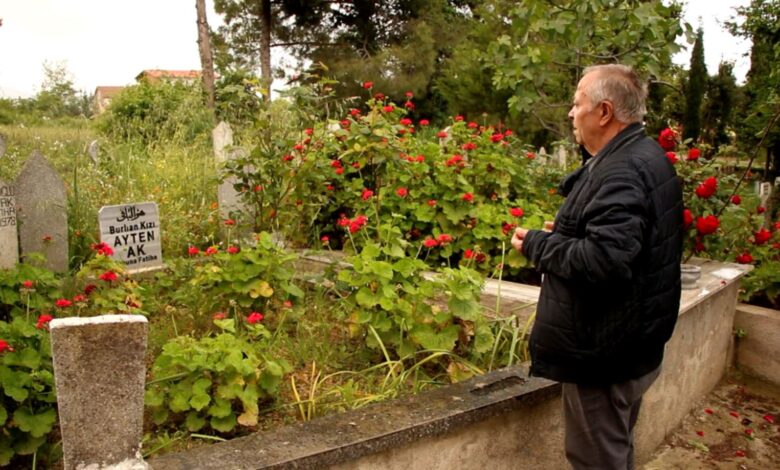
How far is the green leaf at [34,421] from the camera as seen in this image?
1.98 meters

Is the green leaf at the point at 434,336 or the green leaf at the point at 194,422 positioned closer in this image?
the green leaf at the point at 194,422

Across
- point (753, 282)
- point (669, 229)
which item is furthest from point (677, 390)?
point (669, 229)

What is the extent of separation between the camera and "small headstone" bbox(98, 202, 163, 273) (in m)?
3.94

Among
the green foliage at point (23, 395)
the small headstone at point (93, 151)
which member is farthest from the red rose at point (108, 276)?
the small headstone at point (93, 151)

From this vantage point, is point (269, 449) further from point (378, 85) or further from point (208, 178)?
point (378, 85)

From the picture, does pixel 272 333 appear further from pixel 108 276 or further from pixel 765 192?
pixel 765 192

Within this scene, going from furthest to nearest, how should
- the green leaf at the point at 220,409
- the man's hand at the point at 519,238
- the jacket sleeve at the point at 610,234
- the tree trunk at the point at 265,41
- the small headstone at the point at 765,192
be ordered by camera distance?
the tree trunk at the point at 265,41 → the small headstone at the point at 765,192 → the green leaf at the point at 220,409 → the man's hand at the point at 519,238 → the jacket sleeve at the point at 610,234

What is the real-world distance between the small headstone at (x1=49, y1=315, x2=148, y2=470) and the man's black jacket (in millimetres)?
1221

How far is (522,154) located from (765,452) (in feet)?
9.71

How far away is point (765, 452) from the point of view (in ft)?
11.1

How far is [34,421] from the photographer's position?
2.01 meters

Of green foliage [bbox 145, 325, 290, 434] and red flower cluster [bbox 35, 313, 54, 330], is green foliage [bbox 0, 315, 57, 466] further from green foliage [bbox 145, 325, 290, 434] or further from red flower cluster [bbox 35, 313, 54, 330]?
green foliage [bbox 145, 325, 290, 434]

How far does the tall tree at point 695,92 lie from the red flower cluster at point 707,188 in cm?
1952

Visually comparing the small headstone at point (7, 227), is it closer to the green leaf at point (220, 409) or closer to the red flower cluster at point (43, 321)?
the red flower cluster at point (43, 321)
